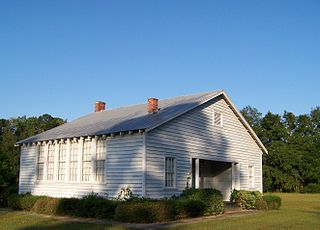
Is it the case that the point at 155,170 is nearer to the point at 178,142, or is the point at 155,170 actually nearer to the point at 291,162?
the point at 178,142

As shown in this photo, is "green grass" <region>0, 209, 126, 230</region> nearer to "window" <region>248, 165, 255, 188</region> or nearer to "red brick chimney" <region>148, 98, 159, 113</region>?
"red brick chimney" <region>148, 98, 159, 113</region>

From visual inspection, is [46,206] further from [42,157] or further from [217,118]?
[217,118]

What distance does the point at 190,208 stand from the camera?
19.4 metres

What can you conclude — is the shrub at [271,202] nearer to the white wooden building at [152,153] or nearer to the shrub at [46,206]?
the white wooden building at [152,153]

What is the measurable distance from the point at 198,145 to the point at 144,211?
7275 millimetres

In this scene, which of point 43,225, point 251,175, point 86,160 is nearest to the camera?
point 43,225

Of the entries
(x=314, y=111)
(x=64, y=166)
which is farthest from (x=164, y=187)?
(x=314, y=111)

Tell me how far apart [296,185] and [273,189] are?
181 inches

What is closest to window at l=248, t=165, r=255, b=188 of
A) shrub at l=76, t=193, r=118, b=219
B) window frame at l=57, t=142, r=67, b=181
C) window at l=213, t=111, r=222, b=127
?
window at l=213, t=111, r=222, b=127

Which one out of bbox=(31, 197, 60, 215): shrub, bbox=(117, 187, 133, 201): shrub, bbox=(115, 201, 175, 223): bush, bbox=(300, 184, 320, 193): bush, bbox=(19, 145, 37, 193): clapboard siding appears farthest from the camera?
bbox=(300, 184, 320, 193): bush

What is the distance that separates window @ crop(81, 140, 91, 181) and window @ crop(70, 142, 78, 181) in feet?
2.15

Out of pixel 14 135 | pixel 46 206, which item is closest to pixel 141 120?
pixel 46 206

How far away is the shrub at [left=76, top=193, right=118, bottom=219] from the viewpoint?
1878 centimetres

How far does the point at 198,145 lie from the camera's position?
23688 millimetres
